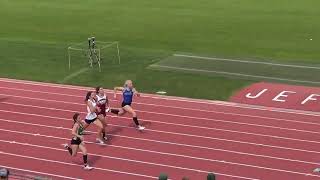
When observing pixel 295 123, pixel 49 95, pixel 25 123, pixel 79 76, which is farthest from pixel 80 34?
pixel 295 123

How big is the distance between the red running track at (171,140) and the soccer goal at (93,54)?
3.73 m

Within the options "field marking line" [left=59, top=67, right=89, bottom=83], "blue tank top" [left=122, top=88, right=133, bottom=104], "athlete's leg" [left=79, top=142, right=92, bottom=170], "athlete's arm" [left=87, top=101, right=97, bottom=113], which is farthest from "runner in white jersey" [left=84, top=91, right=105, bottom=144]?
"field marking line" [left=59, top=67, right=89, bottom=83]

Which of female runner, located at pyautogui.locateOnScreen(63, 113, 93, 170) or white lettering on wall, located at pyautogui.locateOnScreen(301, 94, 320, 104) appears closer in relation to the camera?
female runner, located at pyautogui.locateOnScreen(63, 113, 93, 170)

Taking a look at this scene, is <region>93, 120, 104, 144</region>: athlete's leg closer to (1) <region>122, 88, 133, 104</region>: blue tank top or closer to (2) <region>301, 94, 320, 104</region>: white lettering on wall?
(1) <region>122, 88, 133, 104</region>: blue tank top

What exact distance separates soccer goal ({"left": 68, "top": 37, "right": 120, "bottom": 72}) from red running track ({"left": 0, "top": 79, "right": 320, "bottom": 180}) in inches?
147

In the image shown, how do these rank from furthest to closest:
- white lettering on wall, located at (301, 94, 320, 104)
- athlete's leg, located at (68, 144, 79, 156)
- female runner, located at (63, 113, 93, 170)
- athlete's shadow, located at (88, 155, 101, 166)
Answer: white lettering on wall, located at (301, 94, 320, 104)
athlete's shadow, located at (88, 155, 101, 166)
athlete's leg, located at (68, 144, 79, 156)
female runner, located at (63, 113, 93, 170)

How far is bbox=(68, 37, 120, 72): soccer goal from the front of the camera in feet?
81.7

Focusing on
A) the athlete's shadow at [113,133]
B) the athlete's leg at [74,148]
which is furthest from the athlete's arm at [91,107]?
the athlete's leg at [74,148]

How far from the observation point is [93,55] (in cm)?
2534

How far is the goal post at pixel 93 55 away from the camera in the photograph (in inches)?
984

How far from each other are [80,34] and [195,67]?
905 cm

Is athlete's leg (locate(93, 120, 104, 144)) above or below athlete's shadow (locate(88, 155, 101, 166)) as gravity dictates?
above

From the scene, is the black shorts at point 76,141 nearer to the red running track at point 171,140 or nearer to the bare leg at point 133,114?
the red running track at point 171,140

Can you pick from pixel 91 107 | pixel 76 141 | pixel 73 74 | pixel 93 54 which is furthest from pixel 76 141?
pixel 93 54
